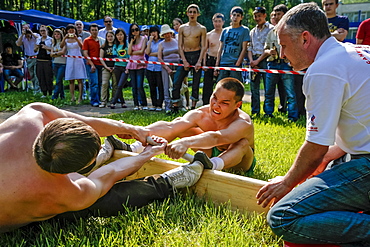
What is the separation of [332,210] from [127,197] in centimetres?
140

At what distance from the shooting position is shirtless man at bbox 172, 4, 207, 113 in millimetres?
7934

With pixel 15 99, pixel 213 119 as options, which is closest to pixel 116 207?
pixel 213 119

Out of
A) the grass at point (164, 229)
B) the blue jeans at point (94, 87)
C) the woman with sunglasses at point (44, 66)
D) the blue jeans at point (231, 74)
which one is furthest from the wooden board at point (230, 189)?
the woman with sunglasses at point (44, 66)

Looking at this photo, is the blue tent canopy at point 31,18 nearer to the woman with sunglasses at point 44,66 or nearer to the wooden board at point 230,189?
the woman with sunglasses at point 44,66

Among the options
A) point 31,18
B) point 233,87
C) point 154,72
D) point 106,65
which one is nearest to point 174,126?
point 233,87

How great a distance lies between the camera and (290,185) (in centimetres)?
221

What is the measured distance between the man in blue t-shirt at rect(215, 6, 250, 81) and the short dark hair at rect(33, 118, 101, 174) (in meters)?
5.74

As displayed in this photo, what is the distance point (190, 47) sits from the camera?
8.08 meters

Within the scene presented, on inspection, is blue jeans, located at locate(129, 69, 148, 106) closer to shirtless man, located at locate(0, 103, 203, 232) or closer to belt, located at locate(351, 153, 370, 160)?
shirtless man, located at locate(0, 103, 203, 232)

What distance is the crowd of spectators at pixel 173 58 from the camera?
23.3 ft

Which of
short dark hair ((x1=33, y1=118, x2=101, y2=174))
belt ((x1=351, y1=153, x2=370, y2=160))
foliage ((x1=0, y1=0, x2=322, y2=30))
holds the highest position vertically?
foliage ((x1=0, y1=0, x2=322, y2=30))

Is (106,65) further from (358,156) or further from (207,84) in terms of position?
(358,156)

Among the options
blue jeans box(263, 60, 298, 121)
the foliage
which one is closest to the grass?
blue jeans box(263, 60, 298, 121)

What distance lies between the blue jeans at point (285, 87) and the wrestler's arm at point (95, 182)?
4.53 m
